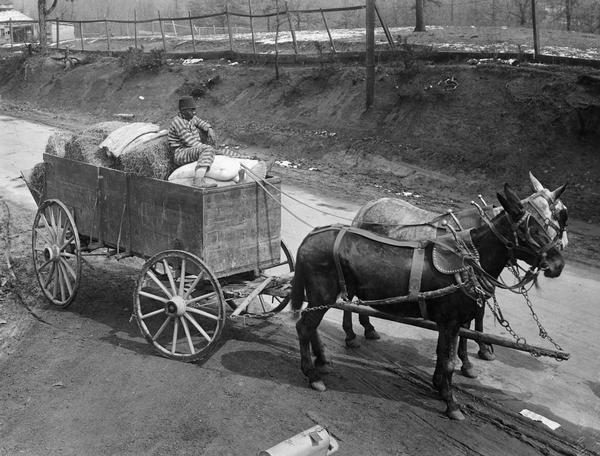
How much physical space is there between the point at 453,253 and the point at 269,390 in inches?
84.6

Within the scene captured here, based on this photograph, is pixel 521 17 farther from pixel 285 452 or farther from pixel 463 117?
pixel 285 452

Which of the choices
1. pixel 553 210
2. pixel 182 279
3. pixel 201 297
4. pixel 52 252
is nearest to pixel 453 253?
pixel 553 210

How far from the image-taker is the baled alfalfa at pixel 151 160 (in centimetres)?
771

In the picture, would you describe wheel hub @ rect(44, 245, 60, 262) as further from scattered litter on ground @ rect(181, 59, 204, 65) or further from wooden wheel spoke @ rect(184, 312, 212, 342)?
scattered litter on ground @ rect(181, 59, 204, 65)

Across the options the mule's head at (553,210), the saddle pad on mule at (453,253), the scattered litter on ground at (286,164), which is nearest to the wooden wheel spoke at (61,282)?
the saddle pad on mule at (453,253)

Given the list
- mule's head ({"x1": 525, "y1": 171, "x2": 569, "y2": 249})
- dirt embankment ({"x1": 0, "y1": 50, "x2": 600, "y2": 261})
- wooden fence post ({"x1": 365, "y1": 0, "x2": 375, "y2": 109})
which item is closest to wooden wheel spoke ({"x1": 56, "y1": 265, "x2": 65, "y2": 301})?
mule's head ({"x1": 525, "y1": 171, "x2": 569, "y2": 249})

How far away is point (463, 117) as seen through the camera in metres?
15.9

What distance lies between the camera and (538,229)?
558 centimetres

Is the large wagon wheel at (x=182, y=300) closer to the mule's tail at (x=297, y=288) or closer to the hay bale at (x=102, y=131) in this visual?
the mule's tail at (x=297, y=288)

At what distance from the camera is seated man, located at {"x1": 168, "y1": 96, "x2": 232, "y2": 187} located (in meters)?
7.25

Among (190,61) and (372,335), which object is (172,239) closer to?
(372,335)

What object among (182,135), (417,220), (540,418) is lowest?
(540,418)

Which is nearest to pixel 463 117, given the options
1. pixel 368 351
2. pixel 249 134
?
pixel 249 134

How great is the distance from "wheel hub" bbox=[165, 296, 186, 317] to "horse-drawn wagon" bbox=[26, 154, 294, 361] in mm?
10
